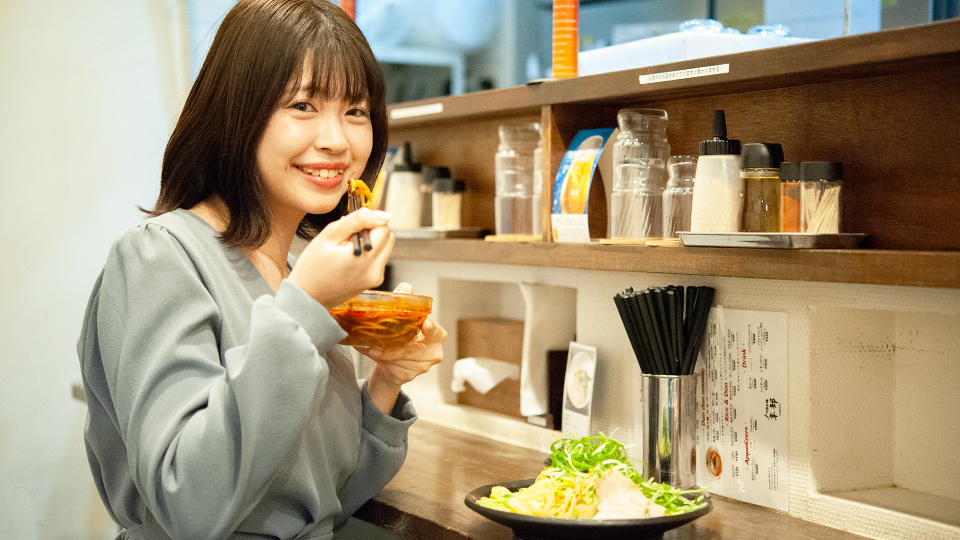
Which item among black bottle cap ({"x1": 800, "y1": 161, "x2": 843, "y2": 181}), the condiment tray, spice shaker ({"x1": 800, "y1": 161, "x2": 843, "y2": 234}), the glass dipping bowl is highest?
black bottle cap ({"x1": 800, "y1": 161, "x2": 843, "y2": 181})

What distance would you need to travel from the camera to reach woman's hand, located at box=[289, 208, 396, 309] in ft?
3.41

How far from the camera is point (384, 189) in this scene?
245cm

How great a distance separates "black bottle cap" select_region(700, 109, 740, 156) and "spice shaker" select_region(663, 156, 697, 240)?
0.47ft

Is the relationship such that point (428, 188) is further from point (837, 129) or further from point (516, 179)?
point (837, 129)

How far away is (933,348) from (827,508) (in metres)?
0.33

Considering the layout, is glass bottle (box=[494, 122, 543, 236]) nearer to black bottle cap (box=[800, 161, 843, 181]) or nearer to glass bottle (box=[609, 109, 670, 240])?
glass bottle (box=[609, 109, 670, 240])

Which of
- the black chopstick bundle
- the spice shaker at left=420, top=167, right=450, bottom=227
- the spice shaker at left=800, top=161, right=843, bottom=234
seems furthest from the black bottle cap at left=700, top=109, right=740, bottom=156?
the spice shaker at left=420, top=167, right=450, bottom=227

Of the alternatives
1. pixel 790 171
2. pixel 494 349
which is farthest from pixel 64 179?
pixel 790 171

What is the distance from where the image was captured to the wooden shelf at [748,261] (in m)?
1.22

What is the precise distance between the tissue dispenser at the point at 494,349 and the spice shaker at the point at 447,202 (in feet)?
0.96

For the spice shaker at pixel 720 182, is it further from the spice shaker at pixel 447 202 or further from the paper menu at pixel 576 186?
the spice shaker at pixel 447 202

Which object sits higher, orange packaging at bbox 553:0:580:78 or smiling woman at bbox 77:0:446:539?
orange packaging at bbox 553:0:580:78

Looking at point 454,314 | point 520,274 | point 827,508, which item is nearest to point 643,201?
point 520,274

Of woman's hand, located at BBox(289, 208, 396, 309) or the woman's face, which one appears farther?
the woman's face
